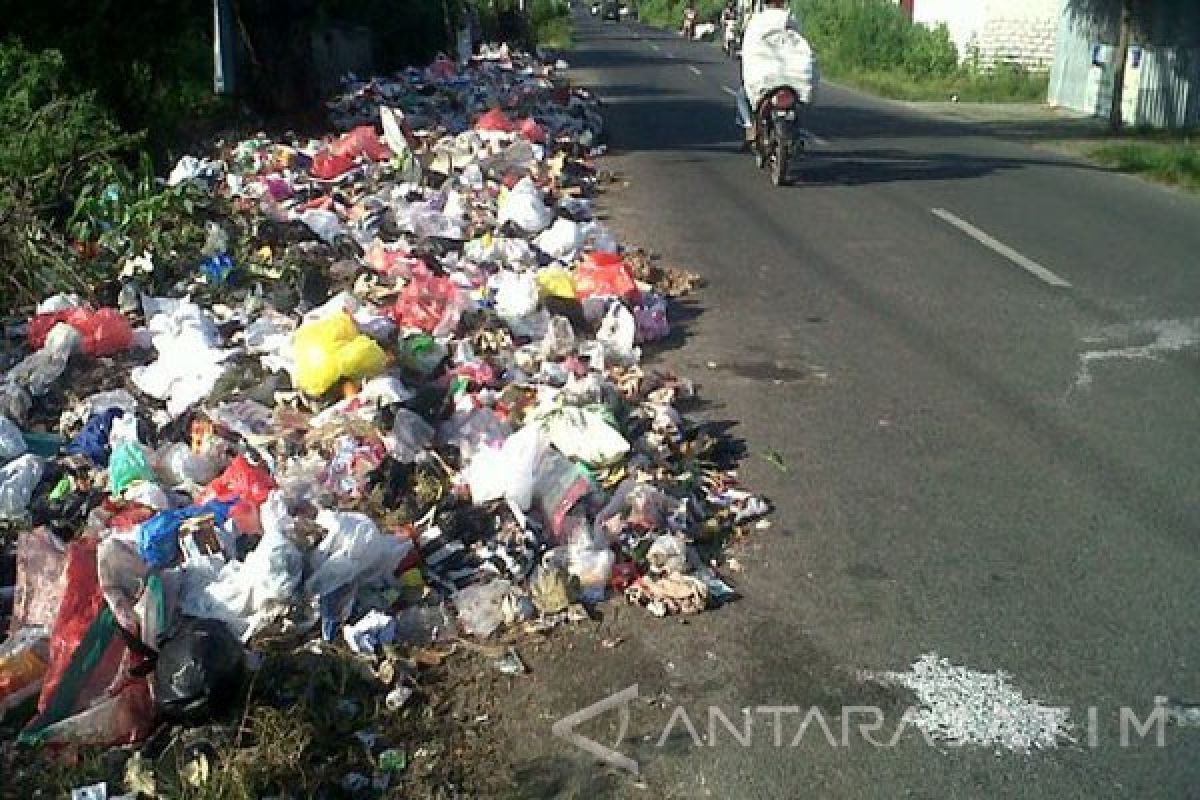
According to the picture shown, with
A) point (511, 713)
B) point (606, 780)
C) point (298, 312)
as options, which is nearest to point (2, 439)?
point (298, 312)

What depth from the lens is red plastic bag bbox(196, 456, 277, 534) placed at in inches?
183

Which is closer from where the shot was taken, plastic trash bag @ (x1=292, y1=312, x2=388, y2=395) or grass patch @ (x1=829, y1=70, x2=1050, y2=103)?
plastic trash bag @ (x1=292, y1=312, x2=388, y2=395)

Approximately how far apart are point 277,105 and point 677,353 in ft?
33.6

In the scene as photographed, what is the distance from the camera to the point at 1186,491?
5.34 metres

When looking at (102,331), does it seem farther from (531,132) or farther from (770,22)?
(770,22)

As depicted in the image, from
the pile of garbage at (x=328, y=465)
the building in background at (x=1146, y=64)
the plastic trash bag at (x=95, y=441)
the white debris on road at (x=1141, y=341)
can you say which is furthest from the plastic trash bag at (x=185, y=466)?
the building in background at (x=1146, y=64)

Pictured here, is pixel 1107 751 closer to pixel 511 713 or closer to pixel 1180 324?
pixel 511 713

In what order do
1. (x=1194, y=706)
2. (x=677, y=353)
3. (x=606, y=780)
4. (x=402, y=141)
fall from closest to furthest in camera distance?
(x=606, y=780), (x=1194, y=706), (x=677, y=353), (x=402, y=141)

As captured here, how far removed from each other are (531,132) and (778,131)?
2.67m

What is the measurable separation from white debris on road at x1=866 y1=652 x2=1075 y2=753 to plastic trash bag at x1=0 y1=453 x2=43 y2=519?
3327 millimetres

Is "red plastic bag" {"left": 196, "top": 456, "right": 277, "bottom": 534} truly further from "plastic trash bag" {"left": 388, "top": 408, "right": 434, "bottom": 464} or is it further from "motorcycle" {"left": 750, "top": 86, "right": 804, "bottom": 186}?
"motorcycle" {"left": 750, "top": 86, "right": 804, "bottom": 186}

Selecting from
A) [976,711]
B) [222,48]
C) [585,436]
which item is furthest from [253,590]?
[222,48]

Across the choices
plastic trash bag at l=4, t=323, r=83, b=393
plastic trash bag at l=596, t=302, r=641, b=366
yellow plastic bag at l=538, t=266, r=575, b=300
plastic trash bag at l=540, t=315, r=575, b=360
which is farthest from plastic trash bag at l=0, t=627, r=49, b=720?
yellow plastic bag at l=538, t=266, r=575, b=300

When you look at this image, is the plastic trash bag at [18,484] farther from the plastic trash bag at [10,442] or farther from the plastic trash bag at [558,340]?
the plastic trash bag at [558,340]
